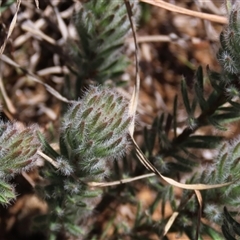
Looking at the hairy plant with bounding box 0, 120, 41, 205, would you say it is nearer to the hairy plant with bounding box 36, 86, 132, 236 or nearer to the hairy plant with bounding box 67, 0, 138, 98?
the hairy plant with bounding box 36, 86, 132, 236

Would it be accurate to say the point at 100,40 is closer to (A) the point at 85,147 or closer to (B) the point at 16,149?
(A) the point at 85,147

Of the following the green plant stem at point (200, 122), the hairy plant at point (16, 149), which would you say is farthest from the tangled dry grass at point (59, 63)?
the hairy plant at point (16, 149)

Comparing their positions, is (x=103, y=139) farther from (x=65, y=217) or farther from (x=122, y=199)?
(x=122, y=199)

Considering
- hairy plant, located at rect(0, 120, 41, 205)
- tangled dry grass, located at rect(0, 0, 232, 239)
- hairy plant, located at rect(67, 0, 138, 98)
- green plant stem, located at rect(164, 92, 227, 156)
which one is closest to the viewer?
hairy plant, located at rect(0, 120, 41, 205)

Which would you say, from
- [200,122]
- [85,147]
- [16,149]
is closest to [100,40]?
[200,122]

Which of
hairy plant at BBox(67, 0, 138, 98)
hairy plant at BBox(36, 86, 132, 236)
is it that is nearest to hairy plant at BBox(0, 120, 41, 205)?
hairy plant at BBox(36, 86, 132, 236)

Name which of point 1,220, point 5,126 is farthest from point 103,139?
point 1,220

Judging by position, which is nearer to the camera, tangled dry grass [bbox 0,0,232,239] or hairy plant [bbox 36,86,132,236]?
hairy plant [bbox 36,86,132,236]

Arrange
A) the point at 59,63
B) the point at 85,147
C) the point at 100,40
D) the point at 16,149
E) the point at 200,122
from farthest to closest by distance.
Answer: the point at 59,63, the point at 100,40, the point at 200,122, the point at 85,147, the point at 16,149

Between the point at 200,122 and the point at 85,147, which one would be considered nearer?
the point at 85,147

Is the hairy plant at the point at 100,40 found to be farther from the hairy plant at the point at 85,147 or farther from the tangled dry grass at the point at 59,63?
the hairy plant at the point at 85,147

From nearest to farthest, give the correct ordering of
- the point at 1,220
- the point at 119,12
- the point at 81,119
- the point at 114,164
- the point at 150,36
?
1. the point at 81,119
2. the point at 119,12
3. the point at 114,164
4. the point at 1,220
5. the point at 150,36
